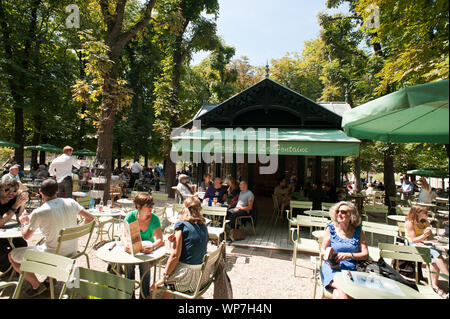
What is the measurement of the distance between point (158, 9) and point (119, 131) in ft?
36.2

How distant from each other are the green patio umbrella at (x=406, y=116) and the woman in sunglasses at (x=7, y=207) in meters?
5.08

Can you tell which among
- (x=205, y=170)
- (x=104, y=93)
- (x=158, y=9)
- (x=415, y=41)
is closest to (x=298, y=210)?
(x=205, y=170)

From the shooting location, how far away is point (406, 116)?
2.91 metres

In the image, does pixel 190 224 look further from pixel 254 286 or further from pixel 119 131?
pixel 119 131

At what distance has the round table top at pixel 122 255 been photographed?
8.80 ft

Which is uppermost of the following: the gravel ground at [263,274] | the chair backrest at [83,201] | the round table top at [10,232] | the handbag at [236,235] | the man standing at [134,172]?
the man standing at [134,172]

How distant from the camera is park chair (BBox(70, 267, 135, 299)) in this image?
1.93m

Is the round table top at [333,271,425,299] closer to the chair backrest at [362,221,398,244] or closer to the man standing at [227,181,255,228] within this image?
the chair backrest at [362,221,398,244]

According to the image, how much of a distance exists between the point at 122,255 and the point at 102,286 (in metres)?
0.95

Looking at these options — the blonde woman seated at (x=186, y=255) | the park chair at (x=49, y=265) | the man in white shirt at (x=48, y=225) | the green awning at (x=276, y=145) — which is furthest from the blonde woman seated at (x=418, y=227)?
the man in white shirt at (x=48, y=225)

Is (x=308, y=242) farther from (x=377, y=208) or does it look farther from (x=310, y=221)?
(x=377, y=208)

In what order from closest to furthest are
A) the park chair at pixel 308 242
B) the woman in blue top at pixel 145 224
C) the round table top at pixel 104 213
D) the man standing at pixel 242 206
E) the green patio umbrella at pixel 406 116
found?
the green patio umbrella at pixel 406 116 < the woman in blue top at pixel 145 224 < the park chair at pixel 308 242 < the round table top at pixel 104 213 < the man standing at pixel 242 206

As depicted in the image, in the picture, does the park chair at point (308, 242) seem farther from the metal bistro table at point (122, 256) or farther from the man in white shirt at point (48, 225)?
the man in white shirt at point (48, 225)

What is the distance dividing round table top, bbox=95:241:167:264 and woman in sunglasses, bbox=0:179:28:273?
5.99ft
